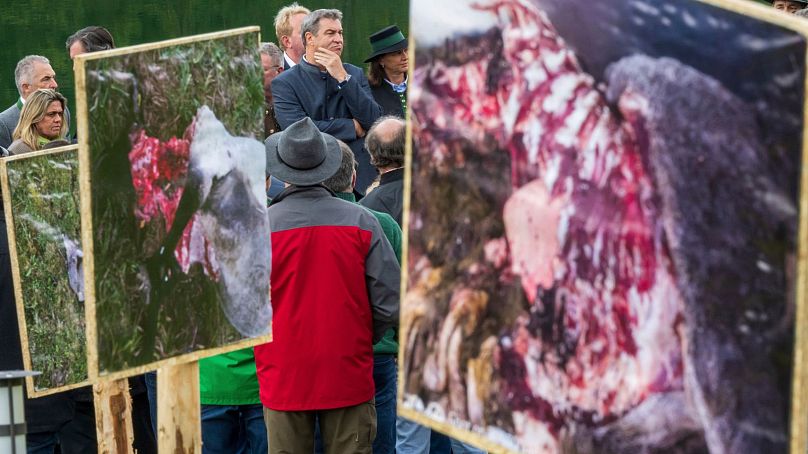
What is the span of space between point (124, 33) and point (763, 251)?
65.1ft

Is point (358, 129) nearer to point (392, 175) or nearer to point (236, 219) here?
point (392, 175)

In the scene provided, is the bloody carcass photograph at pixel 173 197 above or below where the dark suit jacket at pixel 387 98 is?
above

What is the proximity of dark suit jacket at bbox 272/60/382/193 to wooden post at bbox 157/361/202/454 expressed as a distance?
2624 millimetres

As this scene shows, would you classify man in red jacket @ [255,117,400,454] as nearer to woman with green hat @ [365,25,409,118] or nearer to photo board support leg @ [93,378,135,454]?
photo board support leg @ [93,378,135,454]

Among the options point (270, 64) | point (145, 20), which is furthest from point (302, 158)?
point (145, 20)

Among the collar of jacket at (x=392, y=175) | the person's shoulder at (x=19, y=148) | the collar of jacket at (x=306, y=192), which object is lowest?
the person's shoulder at (x=19, y=148)

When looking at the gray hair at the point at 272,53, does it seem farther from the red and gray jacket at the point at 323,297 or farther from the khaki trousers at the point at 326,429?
the khaki trousers at the point at 326,429

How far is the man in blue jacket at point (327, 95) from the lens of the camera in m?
5.88

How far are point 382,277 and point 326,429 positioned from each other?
51 centimetres

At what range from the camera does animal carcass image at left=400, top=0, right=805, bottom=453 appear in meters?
1.92

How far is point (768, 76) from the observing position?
6.10 feet

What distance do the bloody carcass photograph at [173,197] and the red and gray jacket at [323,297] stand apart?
474 millimetres

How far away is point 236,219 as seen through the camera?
341 cm

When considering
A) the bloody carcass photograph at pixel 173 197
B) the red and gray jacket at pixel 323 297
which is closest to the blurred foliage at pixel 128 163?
the bloody carcass photograph at pixel 173 197
